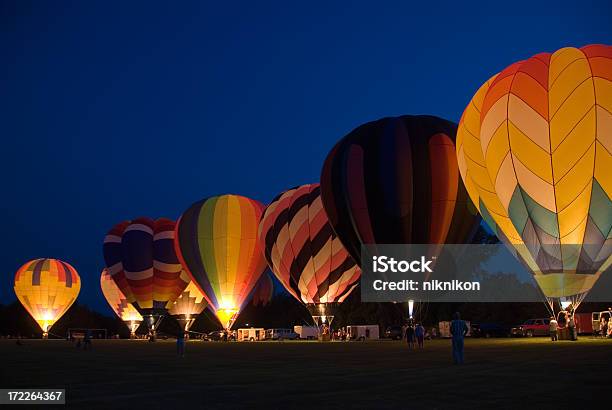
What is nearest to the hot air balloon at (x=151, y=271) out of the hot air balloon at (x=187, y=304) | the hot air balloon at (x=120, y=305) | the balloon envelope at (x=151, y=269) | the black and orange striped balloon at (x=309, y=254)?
the balloon envelope at (x=151, y=269)

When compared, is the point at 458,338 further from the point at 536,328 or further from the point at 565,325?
the point at 536,328

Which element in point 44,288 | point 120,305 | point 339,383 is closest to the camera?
point 339,383

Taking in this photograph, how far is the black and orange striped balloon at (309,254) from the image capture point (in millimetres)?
38500

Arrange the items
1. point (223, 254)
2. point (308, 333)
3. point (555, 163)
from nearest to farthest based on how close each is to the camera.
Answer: point (555, 163), point (223, 254), point (308, 333)

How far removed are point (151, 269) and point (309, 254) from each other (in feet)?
50.2

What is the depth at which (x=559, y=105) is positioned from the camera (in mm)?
24500

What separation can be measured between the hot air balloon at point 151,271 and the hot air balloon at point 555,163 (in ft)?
92.0

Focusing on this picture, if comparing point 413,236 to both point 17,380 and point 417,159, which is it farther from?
point 17,380

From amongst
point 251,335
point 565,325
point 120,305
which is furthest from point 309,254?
point 120,305

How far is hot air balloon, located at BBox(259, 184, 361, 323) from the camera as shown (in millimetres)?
38500

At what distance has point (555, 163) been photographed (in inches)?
961

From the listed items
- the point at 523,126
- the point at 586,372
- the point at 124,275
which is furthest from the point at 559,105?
the point at 124,275

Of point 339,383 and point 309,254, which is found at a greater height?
point 309,254

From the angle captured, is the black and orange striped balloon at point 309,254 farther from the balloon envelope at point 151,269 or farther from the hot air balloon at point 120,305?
the hot air balloon at point 120,305
